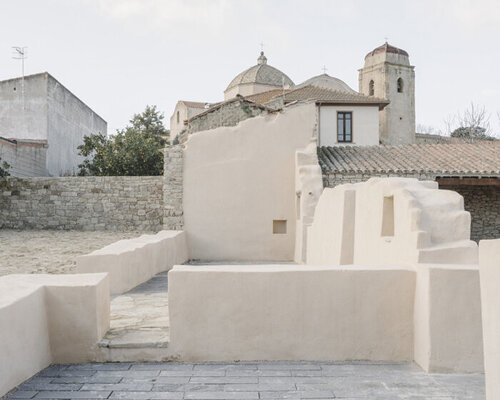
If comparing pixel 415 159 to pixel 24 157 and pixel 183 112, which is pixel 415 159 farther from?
pixel 183 112

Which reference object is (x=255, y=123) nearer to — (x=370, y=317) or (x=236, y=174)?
(x=236, y=174)

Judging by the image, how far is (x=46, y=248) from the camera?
11.8m

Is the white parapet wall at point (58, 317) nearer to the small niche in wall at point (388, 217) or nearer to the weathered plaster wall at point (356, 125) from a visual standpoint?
the small niche in wall at point (388, 217)

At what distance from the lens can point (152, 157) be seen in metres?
20.5

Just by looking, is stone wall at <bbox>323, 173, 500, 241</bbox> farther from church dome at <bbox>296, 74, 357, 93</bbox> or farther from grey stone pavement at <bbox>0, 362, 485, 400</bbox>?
church dome at <bbox>296, 74, 357, 93</bbox>

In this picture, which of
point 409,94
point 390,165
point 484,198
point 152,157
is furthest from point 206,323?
point 409,94

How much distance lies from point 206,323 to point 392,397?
162cm

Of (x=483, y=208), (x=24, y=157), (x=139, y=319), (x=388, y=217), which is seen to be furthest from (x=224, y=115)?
(x=139, y=319)

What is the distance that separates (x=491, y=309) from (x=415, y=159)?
1289 centimetres

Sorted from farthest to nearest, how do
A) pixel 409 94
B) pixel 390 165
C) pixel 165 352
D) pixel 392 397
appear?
1. pixel 409 94
2. pixel 390 165
3. pixel 165 352
4. pixel 392 397

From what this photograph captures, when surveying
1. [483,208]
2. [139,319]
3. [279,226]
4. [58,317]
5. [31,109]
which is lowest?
[139,319]

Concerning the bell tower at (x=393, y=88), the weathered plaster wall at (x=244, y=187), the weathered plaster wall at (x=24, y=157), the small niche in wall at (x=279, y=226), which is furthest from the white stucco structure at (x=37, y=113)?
the bell tower at (x=393, y=88)

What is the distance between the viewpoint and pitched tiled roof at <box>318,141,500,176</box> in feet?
44.4

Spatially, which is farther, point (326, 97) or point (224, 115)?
point (326, 97)
